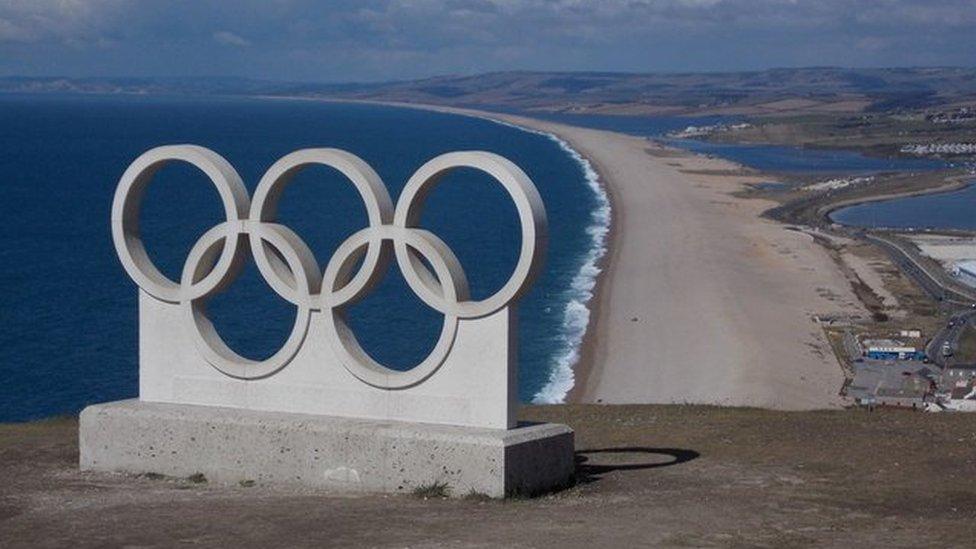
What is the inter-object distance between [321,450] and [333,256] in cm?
183

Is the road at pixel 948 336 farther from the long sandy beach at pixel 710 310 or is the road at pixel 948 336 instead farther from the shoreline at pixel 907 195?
the shoreline at pixel 907 195

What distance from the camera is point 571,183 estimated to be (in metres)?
114

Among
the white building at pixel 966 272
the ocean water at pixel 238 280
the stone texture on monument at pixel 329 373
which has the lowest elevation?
the ocean water at pixel 238 280

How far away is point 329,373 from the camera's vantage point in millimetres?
16172

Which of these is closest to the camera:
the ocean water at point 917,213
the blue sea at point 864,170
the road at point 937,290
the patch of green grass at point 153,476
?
the patch of green grass at point 153,476

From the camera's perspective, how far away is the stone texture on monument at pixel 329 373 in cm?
1523

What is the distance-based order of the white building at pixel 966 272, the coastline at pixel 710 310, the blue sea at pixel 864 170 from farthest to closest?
the blue sea at pixel 864 170 → the white building at pixel 966 272 → the coastline at pixel 710 310

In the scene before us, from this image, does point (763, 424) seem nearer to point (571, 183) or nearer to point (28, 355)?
point (28, 355)

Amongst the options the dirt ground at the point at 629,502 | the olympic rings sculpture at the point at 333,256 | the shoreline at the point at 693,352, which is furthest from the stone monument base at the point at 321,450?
the shoreline at the point at 693,352

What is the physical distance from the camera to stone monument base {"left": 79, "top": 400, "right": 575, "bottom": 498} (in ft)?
49.2

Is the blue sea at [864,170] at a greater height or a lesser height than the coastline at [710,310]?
lesser

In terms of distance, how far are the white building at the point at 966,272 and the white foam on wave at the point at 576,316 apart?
44.7 feet

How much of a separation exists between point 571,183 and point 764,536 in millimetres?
101056

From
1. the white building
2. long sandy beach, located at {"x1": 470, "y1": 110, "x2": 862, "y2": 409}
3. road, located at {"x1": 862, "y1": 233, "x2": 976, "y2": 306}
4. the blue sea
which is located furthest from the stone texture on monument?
the blue sea
